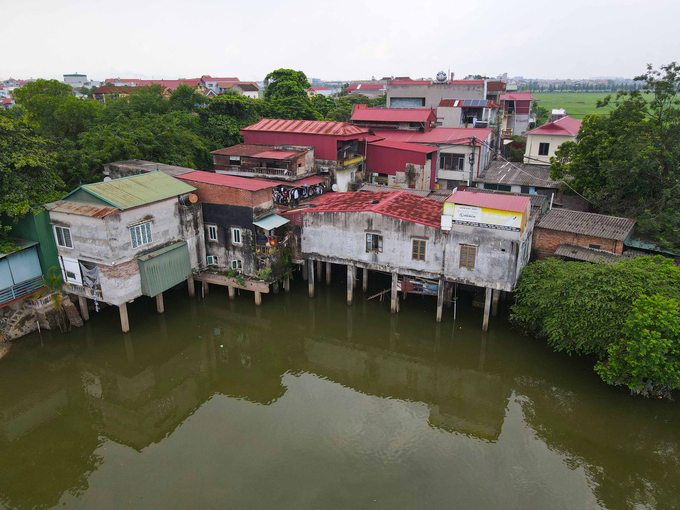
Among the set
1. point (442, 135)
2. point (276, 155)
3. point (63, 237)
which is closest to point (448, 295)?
point (276, 155)

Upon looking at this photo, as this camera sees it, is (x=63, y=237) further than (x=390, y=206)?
No

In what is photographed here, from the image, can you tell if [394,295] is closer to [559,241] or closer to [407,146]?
[559,241]

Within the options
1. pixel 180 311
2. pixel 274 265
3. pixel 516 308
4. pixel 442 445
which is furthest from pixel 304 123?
pixel 442 445

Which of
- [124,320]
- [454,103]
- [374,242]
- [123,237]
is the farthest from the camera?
[454,103]

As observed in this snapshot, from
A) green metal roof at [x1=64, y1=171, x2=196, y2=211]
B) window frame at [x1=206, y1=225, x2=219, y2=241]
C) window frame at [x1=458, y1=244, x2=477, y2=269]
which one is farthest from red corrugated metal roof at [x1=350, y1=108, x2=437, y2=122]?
green metal roof at [x1=64, y1=171, x2=196, y2=211]

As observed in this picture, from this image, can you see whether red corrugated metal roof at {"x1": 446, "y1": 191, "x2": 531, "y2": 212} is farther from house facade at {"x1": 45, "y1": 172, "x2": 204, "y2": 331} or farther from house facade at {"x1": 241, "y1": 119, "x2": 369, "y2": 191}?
house facade at {"x1": 241, "y1": 119, "x2": 369, "y2": 191}

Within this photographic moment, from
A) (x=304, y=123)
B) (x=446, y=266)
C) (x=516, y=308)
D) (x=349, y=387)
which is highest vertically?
(x=304, y=123)

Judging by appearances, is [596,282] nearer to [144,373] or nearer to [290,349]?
[290,349]
